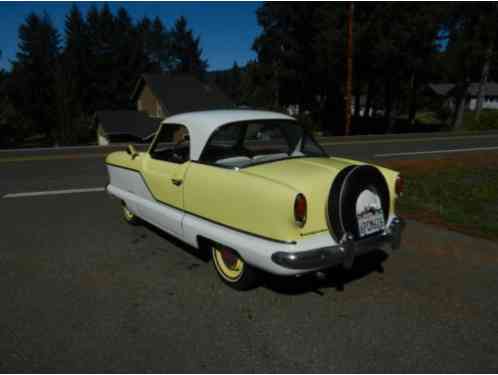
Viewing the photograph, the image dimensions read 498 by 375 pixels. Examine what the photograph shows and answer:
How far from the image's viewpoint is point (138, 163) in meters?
5.07

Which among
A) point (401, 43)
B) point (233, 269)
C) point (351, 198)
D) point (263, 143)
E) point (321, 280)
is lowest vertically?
point (321, 280)

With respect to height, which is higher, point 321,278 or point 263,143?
point 263,143

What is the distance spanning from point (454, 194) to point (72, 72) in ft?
222

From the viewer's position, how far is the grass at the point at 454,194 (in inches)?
233

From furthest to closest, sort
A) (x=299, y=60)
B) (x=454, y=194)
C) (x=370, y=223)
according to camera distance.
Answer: (x=299, y=60) → (x=454, y=194) → (x=370, y=223)

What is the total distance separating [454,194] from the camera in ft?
25.2

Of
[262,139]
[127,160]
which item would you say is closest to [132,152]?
[127,160]

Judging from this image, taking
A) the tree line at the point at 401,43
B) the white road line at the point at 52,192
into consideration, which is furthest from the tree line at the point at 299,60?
the white road line at the point at 52,192

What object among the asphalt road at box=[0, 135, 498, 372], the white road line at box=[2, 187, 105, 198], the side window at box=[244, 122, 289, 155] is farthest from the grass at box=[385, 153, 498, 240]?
the white road line at box=[2, 187, 105, 198]

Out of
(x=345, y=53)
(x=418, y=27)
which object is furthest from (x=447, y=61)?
(x=345, y=53)

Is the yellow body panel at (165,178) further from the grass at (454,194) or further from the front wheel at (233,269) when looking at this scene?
the grass at (454,194)

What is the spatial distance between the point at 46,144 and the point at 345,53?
1852 inches

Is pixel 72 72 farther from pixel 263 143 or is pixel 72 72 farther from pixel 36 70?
pixel 263 143

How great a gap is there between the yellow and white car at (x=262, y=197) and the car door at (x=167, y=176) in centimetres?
1
